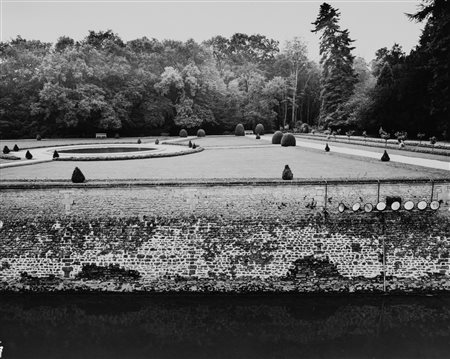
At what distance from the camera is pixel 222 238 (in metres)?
11.5

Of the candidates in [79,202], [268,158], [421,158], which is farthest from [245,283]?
[421,158]

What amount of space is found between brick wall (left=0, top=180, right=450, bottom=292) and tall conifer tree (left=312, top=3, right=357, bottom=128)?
30.9 metres

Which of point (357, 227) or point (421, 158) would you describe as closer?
point (357, 227)

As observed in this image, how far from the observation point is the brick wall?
36.6 feet

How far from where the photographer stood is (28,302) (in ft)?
35.5

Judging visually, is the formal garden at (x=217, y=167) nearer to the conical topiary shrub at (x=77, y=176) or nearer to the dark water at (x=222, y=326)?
the conical topiary shrub at (x=77, y=176)

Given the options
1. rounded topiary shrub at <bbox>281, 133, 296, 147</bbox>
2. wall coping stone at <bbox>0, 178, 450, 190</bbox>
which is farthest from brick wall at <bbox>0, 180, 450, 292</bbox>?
rounded topiary shrub at <bbox>281, 133, 296, 147</bbox>

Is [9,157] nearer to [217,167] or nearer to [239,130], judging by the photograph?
[217,167]

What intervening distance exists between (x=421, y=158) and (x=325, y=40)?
30.4m

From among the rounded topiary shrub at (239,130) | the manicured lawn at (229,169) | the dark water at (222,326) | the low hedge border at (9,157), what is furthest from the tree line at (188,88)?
the dark water at (222,326)

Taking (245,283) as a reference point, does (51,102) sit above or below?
above

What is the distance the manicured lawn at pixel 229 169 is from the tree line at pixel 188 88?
48.0ft

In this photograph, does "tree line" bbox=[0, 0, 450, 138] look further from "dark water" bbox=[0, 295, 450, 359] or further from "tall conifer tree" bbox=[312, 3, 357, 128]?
"dark water" bbox=[0, 295, 450, 359]

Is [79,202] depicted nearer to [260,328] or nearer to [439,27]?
[260,328]
